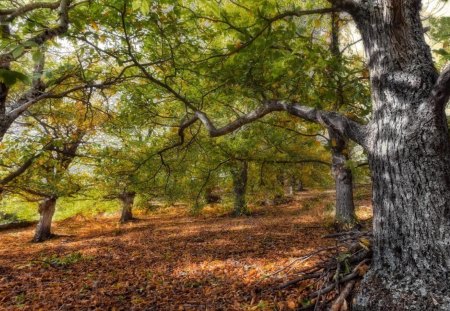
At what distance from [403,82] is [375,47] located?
0.50m

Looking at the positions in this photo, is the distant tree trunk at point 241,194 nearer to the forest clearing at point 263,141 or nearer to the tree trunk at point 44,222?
the forest clearing at point 263,141

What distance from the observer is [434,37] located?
217 inches

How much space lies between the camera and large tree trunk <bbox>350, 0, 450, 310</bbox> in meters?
2.56

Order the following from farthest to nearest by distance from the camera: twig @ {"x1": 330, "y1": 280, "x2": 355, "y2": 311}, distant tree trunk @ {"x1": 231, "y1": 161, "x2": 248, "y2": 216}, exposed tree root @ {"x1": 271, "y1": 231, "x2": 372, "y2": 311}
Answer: distant tree trunk @ {"x1": 231, "y1": 161, "x2": 248, "y2": 216} → exposed tree root @ {"x1": 271, "y1": 231, "x2": 372, "y2": 311} → twig @ {"x1": 330, "y1": 280, "x2": 355, "y2": 311}

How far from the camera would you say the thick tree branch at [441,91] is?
2.42 meters

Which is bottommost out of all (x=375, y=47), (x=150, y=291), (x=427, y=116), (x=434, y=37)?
(x=150, y=291)

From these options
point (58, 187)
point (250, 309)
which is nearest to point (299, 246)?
point (250, 309)

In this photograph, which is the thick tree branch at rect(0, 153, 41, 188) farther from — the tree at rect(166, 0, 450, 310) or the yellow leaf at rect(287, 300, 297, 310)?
the tree at rect(166, 0, 450, 310)

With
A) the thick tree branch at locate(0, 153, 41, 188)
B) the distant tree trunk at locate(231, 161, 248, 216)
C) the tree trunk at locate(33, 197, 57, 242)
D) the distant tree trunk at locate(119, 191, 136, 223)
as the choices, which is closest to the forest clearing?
the thick tree branch at locate(0, 153, 41, 188)

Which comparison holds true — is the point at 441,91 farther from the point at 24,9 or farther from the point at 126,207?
the point at 126,207

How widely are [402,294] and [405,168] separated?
3.85 ft

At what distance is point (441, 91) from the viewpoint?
2504 millimetres

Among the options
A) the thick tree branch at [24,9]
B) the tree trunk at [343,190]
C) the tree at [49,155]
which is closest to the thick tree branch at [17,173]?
the tree at [49,155]

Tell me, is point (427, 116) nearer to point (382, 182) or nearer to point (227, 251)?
point (382, 182)
